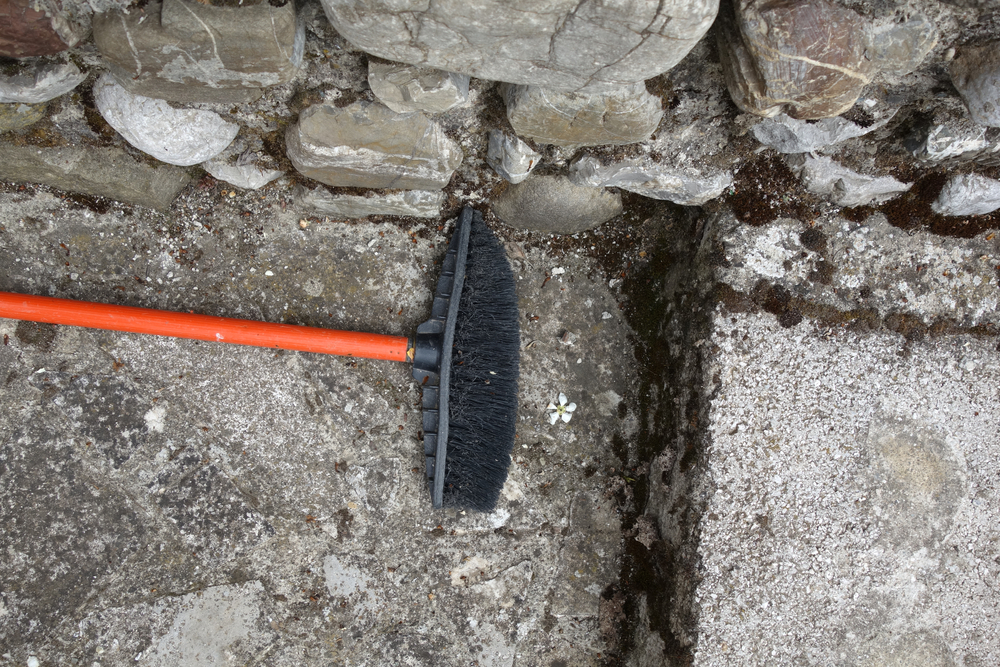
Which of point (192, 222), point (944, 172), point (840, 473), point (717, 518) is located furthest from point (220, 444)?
point (944, 172)

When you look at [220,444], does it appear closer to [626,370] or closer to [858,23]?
[626,370]

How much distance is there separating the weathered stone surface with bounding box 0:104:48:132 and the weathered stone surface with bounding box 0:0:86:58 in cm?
29

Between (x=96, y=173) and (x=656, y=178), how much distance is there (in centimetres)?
200

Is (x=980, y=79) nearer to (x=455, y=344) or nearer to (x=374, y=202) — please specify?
(x=455, y=344)

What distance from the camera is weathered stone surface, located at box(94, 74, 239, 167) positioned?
1.78 meters

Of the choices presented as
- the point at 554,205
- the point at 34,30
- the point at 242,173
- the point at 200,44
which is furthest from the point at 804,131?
the point at 34,30

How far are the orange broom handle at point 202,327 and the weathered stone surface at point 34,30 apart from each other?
88 centimetres

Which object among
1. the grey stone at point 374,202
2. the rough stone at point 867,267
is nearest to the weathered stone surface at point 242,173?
the grey stone at point 374,202

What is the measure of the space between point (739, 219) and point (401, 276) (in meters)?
1.32

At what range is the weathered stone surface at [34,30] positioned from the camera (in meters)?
1.36

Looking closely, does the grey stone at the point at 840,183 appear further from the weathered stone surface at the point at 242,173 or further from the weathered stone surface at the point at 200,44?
the weathered stone surface at the point at 242,173

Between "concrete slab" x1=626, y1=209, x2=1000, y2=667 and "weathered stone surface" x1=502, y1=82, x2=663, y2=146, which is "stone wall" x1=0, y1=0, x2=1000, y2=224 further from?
"concrete slab" x1=626, y1=209, x2=1000, y2=667

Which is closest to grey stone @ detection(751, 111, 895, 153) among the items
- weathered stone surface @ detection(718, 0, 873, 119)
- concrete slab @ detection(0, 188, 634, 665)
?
weathered stone surface @ detection(718, 0, 873, 119)

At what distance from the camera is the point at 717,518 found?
2076 mm
